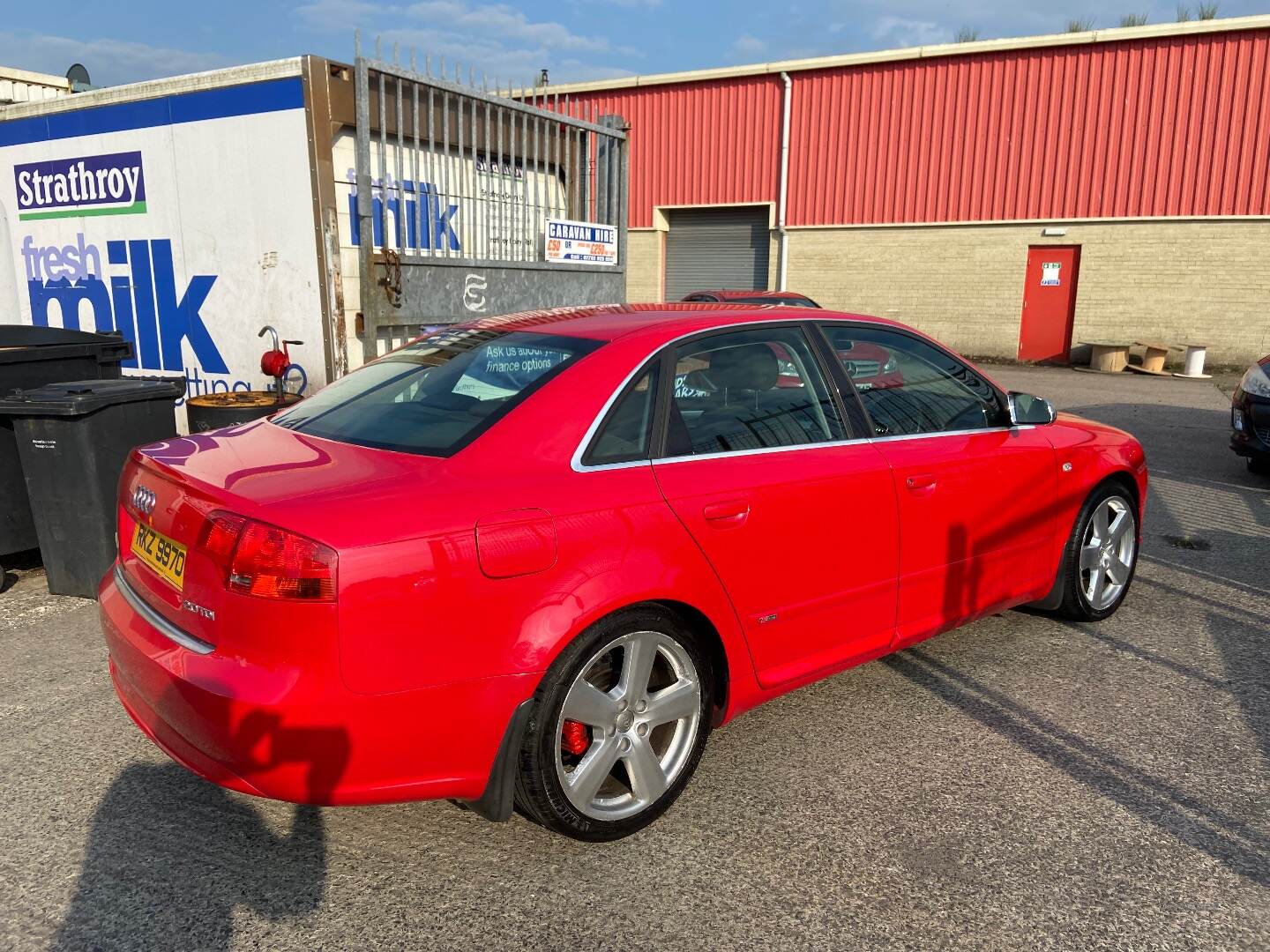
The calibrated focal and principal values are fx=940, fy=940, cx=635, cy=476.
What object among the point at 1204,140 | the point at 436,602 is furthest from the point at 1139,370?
the point at 436,602

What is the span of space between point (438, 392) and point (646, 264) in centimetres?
2223

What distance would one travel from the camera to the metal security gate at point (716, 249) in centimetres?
2347

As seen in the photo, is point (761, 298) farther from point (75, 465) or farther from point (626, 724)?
point (626, 724)

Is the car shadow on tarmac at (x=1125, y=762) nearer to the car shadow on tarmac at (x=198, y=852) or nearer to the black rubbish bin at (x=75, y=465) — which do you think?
the car shadow on tarmac at (x=198, y=852)

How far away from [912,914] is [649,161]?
23.4 meters

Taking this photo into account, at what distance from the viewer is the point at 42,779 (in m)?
3.13

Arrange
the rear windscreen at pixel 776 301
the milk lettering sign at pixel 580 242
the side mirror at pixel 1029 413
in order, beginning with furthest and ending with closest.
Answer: the rear windscreen at pixel 776 301
the milk lettering sign at pixel 580 242
the side mirror at pixel 1029 413

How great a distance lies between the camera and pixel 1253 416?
775 centimetres

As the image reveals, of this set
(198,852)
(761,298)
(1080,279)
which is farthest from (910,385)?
(1080,279)

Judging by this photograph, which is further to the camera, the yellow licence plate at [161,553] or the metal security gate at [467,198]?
the metal security gate at [467,198]

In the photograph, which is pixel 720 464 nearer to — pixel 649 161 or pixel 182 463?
pixel 182 463

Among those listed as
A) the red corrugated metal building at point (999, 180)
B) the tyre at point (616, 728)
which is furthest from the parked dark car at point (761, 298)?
the red corrugated metal building at point (999, 180)

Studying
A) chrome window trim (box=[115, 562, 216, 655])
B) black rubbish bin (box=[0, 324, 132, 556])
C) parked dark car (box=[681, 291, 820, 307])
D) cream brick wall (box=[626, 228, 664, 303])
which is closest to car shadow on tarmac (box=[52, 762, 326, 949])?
chrome window trim (box=[115, 562, 216, 655])

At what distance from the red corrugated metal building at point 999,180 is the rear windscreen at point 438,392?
1952 cm
